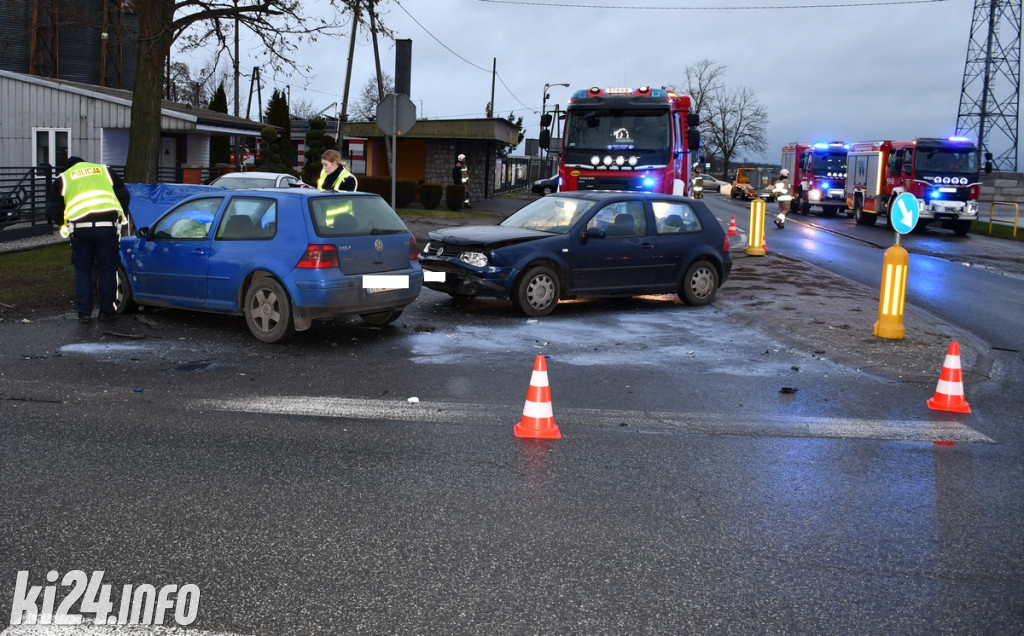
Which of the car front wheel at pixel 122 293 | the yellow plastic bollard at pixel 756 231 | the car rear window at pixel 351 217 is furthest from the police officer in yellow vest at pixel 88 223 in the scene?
the yellow plastic bollard at pixel 756 231

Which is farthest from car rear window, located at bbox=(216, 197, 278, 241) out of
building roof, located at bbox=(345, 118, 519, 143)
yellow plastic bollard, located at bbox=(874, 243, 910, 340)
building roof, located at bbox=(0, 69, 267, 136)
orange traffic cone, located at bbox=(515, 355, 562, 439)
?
building roof, located at bbox=(345, 118, 519, 143)

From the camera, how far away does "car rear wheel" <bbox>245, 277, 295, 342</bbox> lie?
9.76 m

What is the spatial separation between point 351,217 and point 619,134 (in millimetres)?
10568

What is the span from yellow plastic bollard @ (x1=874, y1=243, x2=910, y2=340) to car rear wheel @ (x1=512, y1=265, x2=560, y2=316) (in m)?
3.73

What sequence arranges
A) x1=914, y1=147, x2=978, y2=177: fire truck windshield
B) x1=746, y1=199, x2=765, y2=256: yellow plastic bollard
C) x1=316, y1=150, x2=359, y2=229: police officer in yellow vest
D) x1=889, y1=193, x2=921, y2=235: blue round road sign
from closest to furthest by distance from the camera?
x1=889, y1=193, x2=921, y2=235: blue round road sign → x1=316, y1=150, x2=359, y2=229: police officer in yellow vest → x1=746, y1=199, x2=765, y2=256: yellow plastic bollard → x1=914, y1=147, x2=978, y2=177: fire truck windshield

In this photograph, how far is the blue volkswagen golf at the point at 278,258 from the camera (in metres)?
9.73

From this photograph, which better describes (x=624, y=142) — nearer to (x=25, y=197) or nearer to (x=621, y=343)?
(x=621, y=343)

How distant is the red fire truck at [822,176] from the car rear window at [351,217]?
3320 cm

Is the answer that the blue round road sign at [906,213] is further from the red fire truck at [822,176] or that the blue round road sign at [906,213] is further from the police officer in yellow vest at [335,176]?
the red fire truck at [822,176]

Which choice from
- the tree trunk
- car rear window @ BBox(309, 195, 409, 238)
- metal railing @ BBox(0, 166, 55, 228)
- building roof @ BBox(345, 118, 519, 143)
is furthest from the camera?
building roof @ BBox(345, 118, 519, 143)

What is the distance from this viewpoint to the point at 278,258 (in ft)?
32.2

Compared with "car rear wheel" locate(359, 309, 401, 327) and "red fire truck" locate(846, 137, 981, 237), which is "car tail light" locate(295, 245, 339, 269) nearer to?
"car rear wheel" locate(359, 309, 401, 327)

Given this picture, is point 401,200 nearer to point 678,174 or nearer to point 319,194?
point 678,174

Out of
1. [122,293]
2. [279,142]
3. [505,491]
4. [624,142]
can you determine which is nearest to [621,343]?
[505,491]
